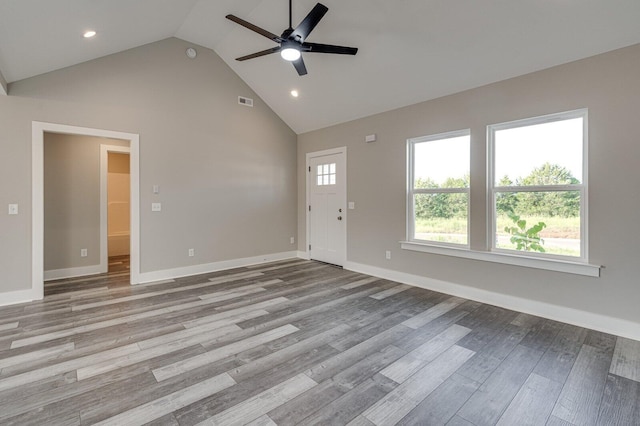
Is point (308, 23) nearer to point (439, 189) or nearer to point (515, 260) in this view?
point (439, 189)

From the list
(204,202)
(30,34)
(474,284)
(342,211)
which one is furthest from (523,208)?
(30,34)

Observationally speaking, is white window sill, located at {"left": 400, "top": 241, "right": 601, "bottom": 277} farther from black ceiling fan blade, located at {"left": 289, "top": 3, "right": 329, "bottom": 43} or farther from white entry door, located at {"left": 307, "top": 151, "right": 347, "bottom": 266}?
black ceiling fan blade, located at {"left": 289, "top": 3, "right": 329, "bottom": 43}

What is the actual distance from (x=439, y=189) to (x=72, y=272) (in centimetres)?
591

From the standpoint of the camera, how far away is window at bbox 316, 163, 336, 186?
561 cm

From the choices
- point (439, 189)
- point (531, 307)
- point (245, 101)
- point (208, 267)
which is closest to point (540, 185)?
point (439, 189)

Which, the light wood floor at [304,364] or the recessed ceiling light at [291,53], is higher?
the recessed ceiling light at [291,53]

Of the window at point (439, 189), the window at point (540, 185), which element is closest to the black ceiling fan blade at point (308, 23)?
the window at point (439, 189)

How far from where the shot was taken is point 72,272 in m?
4.85

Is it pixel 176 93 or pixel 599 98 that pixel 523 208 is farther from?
pixel 176 93

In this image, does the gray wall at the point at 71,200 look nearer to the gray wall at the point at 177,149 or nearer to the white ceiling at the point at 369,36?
the gray wall at the point at 177,149

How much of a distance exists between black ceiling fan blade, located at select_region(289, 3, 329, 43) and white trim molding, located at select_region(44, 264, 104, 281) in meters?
4.96

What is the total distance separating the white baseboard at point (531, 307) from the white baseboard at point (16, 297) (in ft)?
15.5

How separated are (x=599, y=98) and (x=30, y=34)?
5505mm

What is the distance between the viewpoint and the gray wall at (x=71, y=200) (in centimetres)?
465
